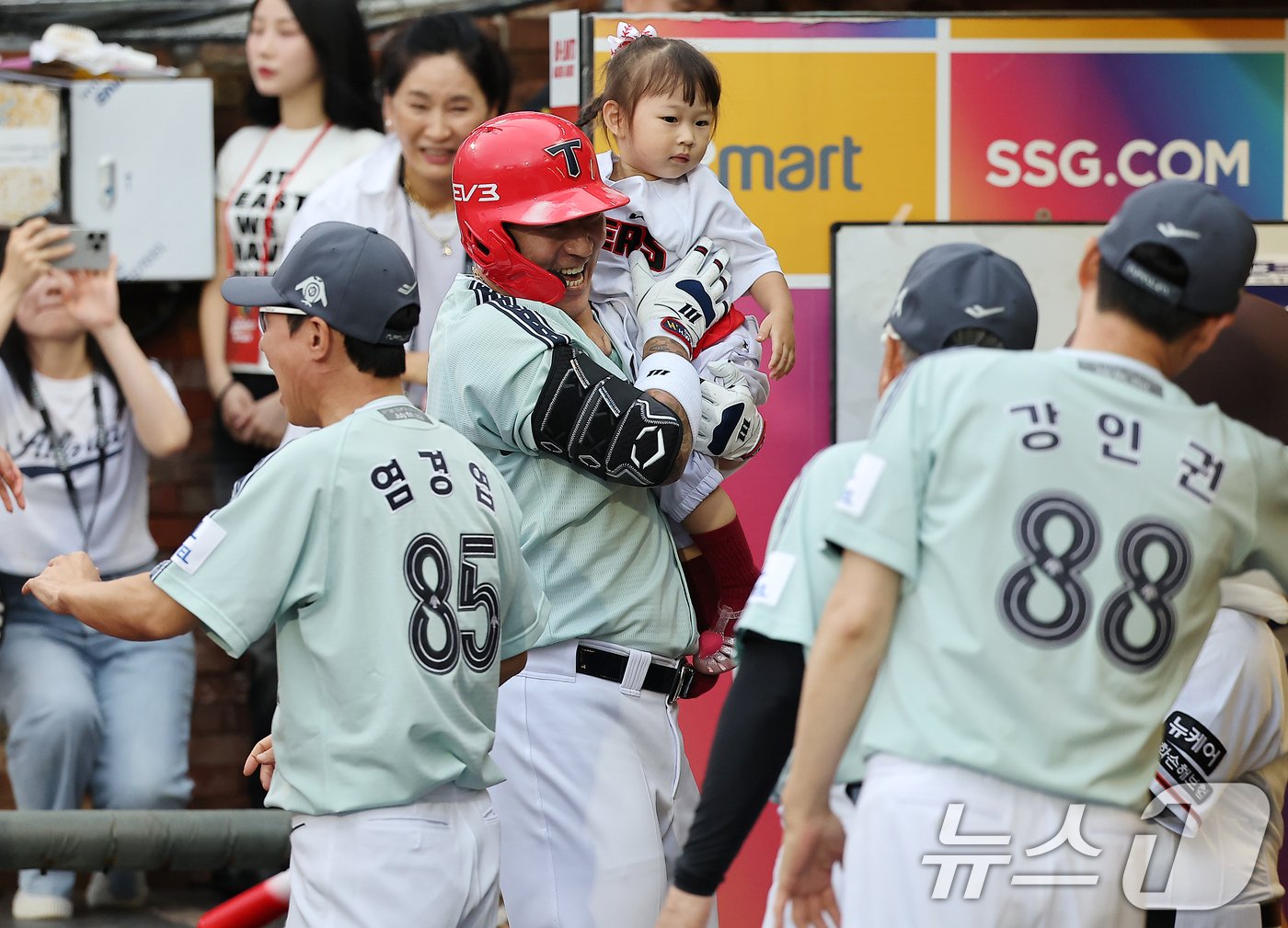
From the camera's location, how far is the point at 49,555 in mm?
5086

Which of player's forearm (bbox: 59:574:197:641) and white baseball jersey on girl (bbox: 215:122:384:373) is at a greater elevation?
white baseball jersey on girl (bbox: 215:122:384:373)

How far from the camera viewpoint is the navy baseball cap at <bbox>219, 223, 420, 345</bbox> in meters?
2.85

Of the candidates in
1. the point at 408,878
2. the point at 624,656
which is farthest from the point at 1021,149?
the point at 408,878

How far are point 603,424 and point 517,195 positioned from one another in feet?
1.56

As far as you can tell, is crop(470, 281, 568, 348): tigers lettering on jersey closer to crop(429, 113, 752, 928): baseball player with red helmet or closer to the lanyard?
crop(429, 113, 752, 928): baseball player with red helmet

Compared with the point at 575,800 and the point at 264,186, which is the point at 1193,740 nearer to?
the point at 575,800

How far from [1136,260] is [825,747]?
0.73 metres

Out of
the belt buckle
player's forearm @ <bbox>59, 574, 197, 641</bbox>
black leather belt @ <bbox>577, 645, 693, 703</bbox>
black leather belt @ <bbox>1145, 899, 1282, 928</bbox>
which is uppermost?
player's forearm @ <bbox>59, 574, 197, 641</bbox>

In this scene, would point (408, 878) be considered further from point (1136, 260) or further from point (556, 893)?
point (1136, 260)

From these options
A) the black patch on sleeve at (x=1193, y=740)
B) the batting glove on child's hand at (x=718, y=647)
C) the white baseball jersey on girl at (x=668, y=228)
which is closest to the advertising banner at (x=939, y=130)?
the white baseball jersey on girl at (x=668, y=228)

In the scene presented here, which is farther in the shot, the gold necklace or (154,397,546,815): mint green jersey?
the gold necklace

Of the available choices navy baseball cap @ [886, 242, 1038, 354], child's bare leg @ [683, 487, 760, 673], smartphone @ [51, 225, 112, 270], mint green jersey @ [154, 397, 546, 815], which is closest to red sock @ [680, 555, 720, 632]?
child's bare leg @ [683, 487, 760, 673]

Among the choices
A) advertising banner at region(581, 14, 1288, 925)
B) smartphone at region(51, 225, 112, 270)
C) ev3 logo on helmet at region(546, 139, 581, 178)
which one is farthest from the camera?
smartphone at region(51, 225, 112, 270)

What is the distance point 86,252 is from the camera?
5238 mm
